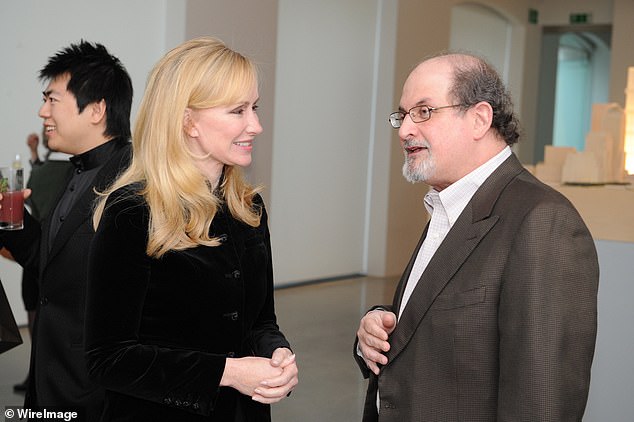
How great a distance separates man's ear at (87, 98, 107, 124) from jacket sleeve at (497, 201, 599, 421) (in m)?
1.75

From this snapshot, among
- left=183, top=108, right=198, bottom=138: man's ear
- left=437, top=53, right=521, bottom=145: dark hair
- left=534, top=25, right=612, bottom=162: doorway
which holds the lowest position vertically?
left=183, top=108, right=198, bottom=138: man's ear

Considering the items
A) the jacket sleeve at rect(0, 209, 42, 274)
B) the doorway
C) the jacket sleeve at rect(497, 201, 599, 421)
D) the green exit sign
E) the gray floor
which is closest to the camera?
the jacket sleeve at rect(497, 201, 599, 421)

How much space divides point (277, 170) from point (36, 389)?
19.7ft

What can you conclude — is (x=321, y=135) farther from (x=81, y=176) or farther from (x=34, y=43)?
(x=81, y=176)

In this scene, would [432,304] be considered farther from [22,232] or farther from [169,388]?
[22,232]

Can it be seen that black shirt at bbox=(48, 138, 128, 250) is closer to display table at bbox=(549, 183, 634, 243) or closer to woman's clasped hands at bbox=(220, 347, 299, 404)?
woman's clasped hands at bbox=(220, 347, 299, 404)

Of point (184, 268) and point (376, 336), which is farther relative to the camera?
point (376, 336)

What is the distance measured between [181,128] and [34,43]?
4.70m

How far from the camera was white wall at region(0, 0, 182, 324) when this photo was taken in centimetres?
611

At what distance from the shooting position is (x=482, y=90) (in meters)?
2.03

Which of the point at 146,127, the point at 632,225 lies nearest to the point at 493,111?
the point at 146,127

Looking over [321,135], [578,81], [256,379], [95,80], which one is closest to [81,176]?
[95,80]

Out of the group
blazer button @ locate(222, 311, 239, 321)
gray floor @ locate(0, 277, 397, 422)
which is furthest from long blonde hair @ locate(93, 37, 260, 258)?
gray floor @ locate(0, 277, 397, 422)

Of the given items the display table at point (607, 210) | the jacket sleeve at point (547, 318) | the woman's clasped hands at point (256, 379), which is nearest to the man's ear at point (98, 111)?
the woman's clasped hands at point (256, 379)
